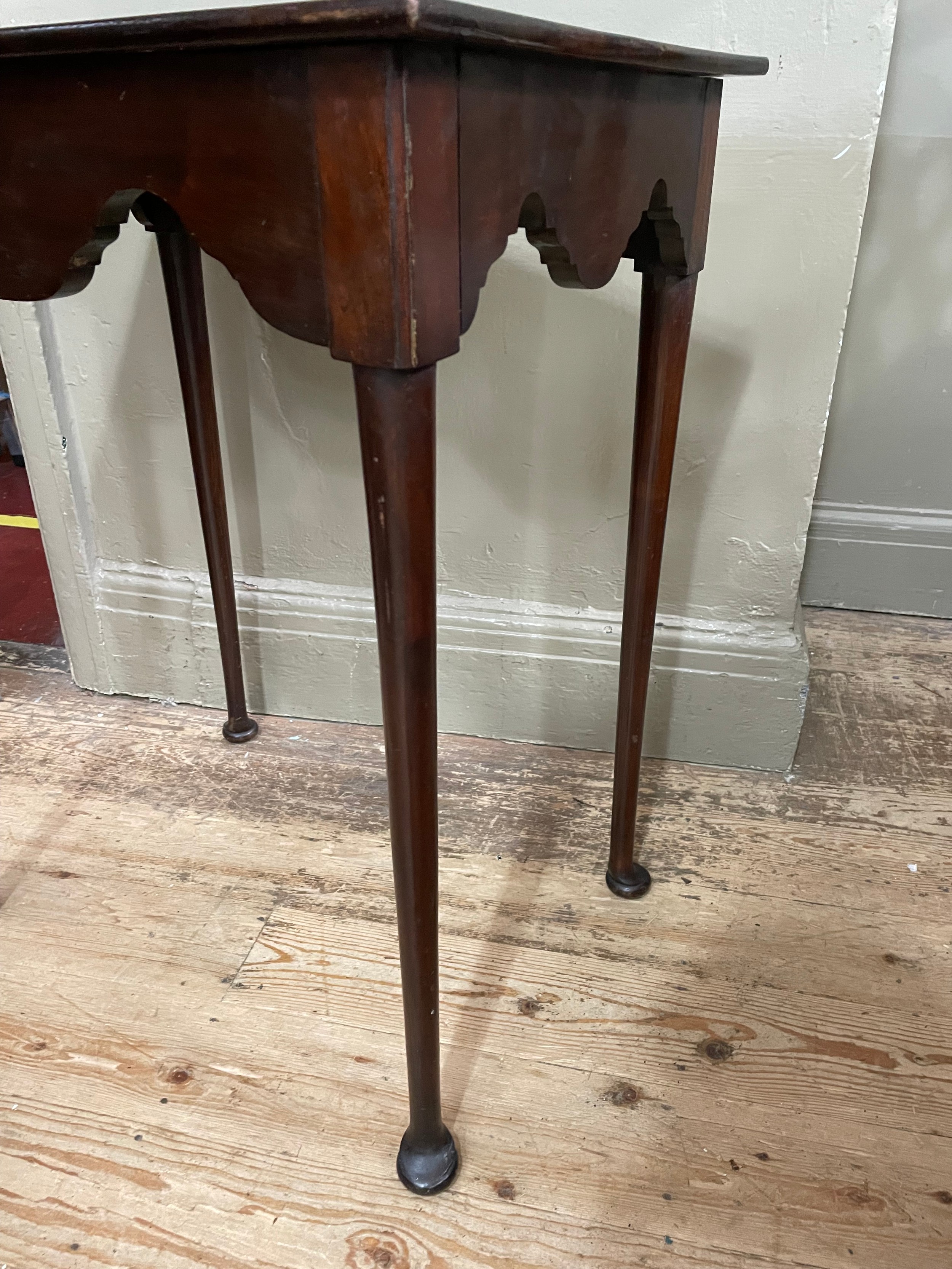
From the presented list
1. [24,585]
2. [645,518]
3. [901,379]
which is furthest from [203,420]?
[901,379]

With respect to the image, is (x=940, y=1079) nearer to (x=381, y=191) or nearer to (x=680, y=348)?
(x=680, y=348)

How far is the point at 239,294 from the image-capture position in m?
1.14

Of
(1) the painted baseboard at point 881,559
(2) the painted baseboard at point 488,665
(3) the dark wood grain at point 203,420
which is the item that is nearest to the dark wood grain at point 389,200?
(3) the dark wood grain at point 203,420

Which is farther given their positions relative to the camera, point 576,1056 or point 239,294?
point 239,294

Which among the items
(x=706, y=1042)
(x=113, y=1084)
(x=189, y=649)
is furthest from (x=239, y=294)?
(x=706, y=1042)

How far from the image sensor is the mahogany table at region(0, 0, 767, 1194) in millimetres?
444

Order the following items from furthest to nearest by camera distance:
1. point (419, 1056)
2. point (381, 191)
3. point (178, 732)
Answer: point (178, 732) → point (419, 1056) → point (381, 191)

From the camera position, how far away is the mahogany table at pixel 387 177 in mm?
444

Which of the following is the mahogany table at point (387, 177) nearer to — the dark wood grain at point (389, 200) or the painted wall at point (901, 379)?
the dark wood grain at point (389, 200)

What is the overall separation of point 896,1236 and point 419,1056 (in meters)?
0.41

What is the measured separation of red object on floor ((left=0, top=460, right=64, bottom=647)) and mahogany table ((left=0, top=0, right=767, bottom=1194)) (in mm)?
1117

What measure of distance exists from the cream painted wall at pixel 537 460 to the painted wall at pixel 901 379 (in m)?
0.53

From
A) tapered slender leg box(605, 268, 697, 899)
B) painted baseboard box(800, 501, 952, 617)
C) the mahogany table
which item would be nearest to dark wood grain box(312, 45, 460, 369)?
the mahogany table

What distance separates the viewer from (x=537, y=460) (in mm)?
1188
